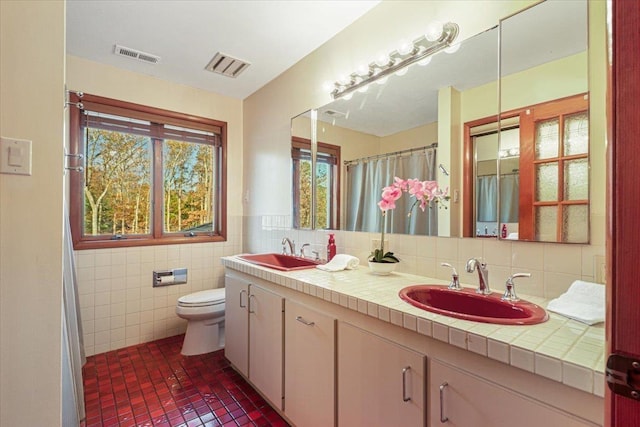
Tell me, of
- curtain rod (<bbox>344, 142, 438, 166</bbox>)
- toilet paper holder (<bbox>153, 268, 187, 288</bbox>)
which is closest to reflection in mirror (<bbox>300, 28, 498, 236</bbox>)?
curtain rod (<bbox>344, 142, 438, 166</bbox>)

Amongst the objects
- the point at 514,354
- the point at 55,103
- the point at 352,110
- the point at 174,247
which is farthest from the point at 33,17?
the point at 174,247

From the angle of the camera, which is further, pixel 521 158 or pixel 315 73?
pixel 315 73

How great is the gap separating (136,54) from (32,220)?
1950 millimetres

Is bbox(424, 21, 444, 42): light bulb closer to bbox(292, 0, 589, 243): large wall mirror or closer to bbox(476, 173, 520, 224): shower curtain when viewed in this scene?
bbox(292, 0, 589, 243): large wall mirror

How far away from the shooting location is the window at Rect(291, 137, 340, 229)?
2.20 meters

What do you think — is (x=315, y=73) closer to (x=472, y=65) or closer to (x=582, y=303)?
(x=472, y=65)

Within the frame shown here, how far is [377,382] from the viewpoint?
44.2 inches

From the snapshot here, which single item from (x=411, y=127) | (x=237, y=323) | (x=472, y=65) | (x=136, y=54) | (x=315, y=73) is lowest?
(x=237, y=323)

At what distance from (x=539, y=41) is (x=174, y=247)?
302cm

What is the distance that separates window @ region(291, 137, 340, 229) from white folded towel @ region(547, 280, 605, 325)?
4.41ft

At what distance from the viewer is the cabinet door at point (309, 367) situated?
4.38 feet

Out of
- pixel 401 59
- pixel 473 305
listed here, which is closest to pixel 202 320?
pixel 473 305

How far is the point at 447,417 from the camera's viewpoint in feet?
2.98

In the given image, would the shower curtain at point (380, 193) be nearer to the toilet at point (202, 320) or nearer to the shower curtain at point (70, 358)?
the toilet at point (202, 320)
